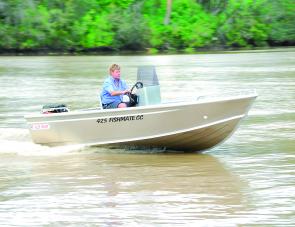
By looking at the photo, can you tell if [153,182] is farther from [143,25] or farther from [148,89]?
[143,25]

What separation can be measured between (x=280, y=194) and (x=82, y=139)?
4424mm

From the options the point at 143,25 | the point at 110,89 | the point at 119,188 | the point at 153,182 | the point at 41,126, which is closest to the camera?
the point at 119,188

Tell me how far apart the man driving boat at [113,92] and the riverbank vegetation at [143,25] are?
49.3m

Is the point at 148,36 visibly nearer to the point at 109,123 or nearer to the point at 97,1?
the point at 97,1

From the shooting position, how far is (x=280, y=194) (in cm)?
966

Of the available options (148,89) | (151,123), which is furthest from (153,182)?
(148,89)

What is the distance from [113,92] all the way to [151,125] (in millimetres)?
833

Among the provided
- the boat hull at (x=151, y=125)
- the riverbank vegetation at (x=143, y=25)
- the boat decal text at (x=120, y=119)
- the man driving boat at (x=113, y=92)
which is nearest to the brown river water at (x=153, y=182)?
the boat hull at (x=151, y=125)

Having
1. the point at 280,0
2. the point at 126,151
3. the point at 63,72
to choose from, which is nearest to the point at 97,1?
the point at 280,0

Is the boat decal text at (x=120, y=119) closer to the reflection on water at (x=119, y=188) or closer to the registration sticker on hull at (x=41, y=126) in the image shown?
the reflection on water at (x=119, y=188)

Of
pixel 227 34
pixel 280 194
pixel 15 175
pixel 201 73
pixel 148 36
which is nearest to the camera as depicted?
pixel 280 194

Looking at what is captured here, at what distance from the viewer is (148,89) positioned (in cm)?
1270

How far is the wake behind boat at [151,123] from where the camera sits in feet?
40.2

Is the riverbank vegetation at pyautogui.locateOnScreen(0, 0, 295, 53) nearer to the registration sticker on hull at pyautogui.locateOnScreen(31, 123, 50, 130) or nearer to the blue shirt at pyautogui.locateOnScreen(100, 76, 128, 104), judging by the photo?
the registration sticker on hull at pyautogui.locateOnScreen(31, 123, 50, 130)
